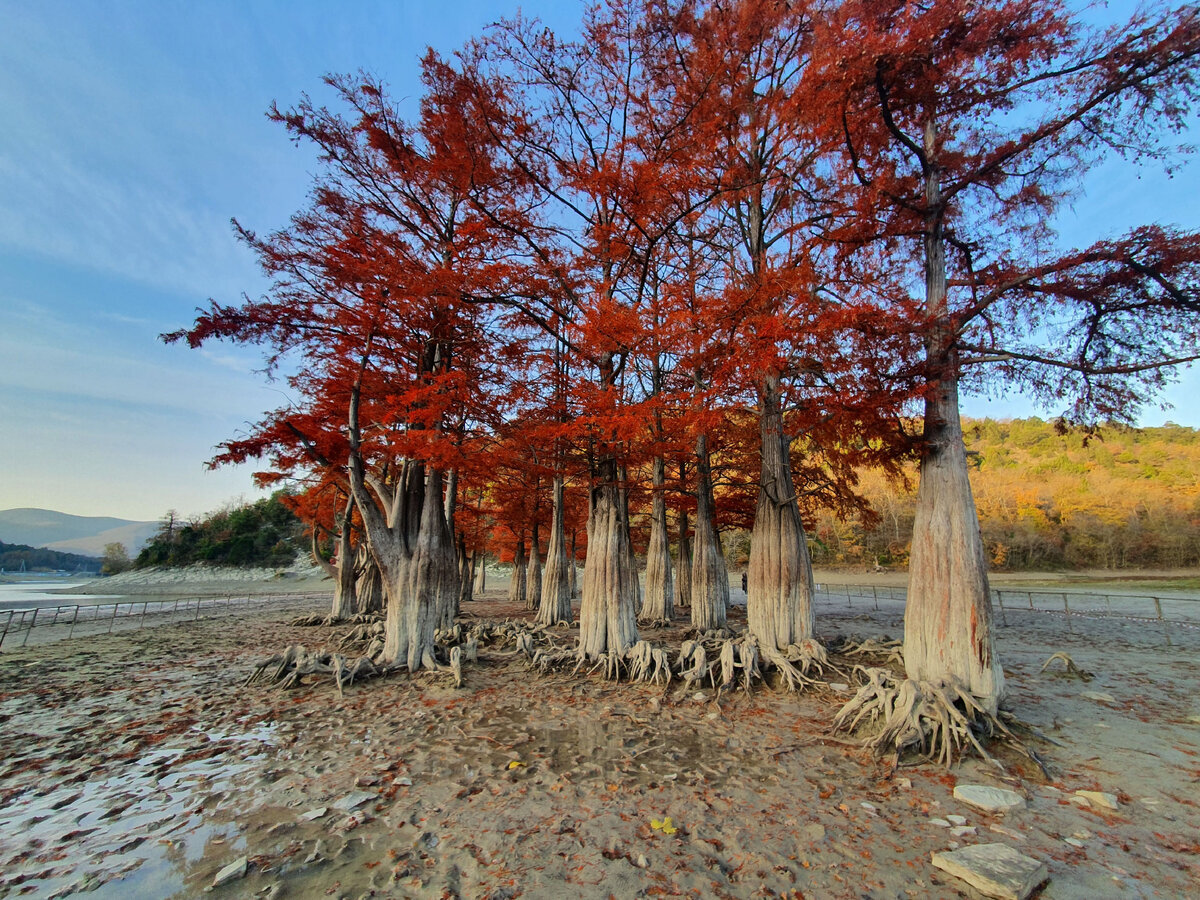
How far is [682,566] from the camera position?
944 inches

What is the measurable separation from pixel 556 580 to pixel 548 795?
14344mm

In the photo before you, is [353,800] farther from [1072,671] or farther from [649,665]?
[1072,671]

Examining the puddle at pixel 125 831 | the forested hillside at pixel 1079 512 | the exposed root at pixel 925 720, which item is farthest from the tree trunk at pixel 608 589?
the forested hillside at pixel 1079 512

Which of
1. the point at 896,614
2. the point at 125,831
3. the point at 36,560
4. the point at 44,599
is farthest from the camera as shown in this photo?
the point at 36,560

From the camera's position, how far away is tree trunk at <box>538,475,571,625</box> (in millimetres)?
18531

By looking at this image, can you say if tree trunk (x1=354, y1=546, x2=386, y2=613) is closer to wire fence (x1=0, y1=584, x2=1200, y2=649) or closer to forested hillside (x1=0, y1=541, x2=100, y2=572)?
wire fence (x1=0, y1=584, x2=1200, y2=649)

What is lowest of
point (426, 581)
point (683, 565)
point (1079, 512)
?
point (683, 565)

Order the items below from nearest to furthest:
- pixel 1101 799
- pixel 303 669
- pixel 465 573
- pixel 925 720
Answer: pixel 1101 799 → pixel 925 720 → pixel 303 669 → pixel 465 573

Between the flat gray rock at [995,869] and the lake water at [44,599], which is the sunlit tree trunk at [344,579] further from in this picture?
the lake water at [44,599]

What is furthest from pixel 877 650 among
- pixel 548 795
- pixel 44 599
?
pixel 44 599

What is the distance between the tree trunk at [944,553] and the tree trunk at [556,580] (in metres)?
12.7

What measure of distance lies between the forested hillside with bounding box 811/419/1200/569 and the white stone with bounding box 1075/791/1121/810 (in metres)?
35.6

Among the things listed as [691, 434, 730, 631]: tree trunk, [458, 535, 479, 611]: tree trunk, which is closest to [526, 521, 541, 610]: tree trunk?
[458, 535, 479, 611]: tree trunk

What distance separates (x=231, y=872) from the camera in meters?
3.36
